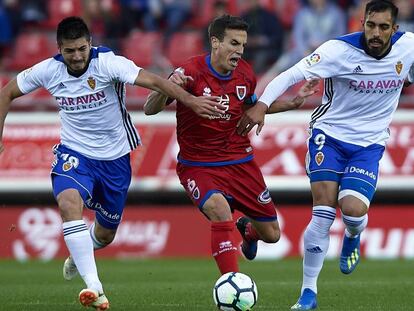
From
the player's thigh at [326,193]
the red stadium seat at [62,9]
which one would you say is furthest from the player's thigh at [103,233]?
the red stadium seat at [62,9]

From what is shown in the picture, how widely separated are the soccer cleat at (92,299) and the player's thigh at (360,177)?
2438 mm

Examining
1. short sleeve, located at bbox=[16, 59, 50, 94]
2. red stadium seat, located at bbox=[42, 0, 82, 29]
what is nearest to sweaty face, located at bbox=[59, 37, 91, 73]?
short sleeve, located at bbox=[16, 59, 50, 94]

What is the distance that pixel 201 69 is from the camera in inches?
432

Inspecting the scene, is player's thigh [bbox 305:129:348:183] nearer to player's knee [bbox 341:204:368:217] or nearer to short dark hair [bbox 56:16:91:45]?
player's knee [bbox 341:204:368:217]

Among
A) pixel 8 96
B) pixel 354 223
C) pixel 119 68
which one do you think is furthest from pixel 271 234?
pixel 8 96

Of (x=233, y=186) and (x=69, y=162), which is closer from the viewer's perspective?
(x=69, y=162)

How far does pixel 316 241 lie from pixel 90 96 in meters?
2.54

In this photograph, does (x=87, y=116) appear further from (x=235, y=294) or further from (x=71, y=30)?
(x=235, y=294)

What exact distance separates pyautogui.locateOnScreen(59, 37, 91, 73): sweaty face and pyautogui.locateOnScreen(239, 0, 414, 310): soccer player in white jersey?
5.32 feet

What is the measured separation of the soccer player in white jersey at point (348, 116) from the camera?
412 inches

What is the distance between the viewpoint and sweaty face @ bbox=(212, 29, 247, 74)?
35.2 feet

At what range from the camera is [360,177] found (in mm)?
10531

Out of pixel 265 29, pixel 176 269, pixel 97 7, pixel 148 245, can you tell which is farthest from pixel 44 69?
pixel 97 7

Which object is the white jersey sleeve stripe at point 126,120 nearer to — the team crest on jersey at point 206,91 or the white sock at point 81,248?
the team crest on jersey at point 206,91
